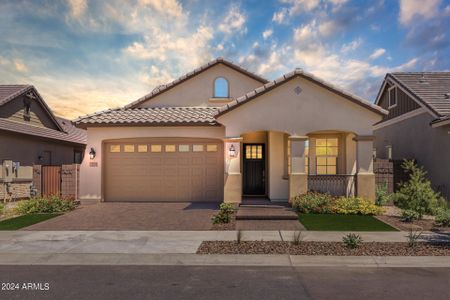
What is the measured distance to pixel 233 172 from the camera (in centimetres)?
1344

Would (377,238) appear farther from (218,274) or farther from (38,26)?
(38,26)

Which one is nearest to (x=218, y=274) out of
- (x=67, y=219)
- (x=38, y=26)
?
(x=67, y=219)

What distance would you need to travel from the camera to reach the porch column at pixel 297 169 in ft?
43.3

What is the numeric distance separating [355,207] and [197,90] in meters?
10.0

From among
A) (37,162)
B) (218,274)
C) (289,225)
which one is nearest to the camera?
(218,274)

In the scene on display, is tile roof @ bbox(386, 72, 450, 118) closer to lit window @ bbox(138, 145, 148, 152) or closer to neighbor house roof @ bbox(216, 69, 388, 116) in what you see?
neighbor house roof @ bbox(216, 69, 388, 116)

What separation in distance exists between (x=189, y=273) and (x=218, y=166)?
9.11 meters

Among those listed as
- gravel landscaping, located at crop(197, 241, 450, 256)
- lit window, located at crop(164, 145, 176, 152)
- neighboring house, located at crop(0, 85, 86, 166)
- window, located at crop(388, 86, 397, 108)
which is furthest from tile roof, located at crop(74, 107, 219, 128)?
window, located at crop(388, 86, 397, 108)

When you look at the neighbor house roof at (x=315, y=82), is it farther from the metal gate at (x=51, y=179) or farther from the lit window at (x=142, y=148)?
the metal gate at (x=51, y=179)

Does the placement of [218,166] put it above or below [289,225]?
above

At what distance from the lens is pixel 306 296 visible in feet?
16.9

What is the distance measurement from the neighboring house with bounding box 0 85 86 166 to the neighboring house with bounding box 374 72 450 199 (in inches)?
841

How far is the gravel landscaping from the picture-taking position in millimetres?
7363

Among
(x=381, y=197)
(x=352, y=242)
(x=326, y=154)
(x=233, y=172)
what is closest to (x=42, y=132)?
(x=233, y=172)
